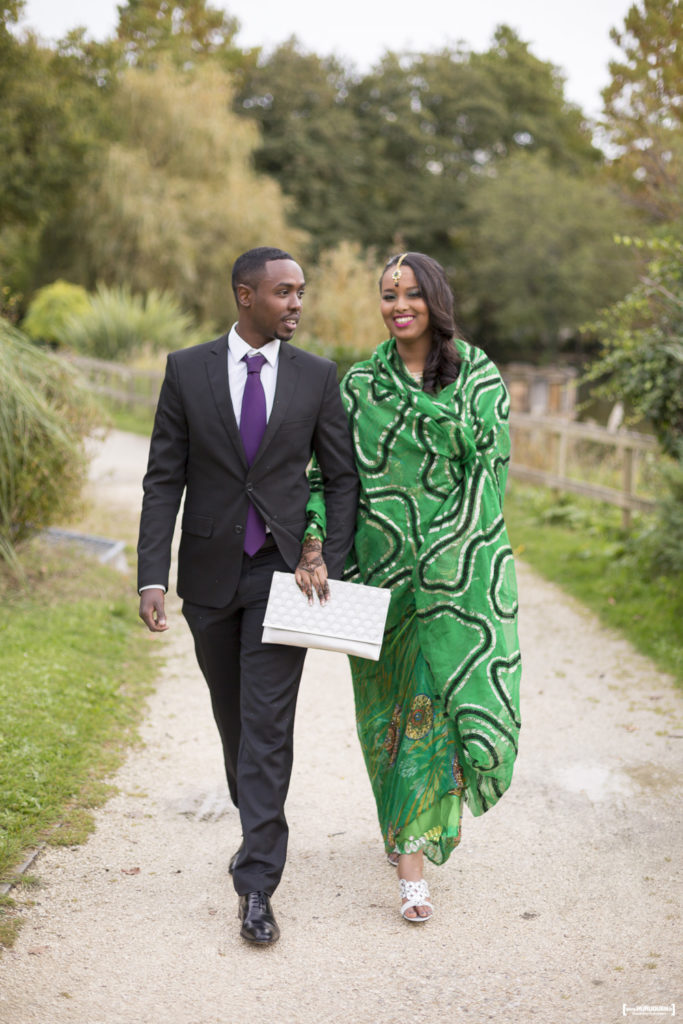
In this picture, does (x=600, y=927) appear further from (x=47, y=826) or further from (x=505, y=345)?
(x=505, y=345)

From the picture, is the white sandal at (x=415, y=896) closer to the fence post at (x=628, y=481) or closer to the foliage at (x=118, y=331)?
the fence post at (x=628, y=481)

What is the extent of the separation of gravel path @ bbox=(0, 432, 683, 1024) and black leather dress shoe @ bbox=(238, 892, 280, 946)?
5cm

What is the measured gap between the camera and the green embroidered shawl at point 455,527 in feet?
10.7

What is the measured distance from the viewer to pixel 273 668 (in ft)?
10.6

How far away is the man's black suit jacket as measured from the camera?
319cm

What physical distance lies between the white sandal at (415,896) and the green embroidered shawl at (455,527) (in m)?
0.23

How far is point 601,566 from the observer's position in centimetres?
833

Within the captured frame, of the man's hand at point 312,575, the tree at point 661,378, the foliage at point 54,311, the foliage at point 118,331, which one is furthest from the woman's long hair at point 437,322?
the foliage at point 54,311

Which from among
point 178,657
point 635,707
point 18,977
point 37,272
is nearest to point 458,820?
point 18,977

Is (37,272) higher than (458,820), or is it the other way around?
(37,272)

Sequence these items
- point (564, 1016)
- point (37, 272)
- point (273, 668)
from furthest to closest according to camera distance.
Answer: point (37, 272), point (273, 668), point (564, 1016)

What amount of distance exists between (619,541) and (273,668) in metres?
6.36

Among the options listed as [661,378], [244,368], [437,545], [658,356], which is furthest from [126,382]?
[437,545]

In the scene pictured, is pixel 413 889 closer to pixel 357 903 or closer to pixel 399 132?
pixel 357 903
